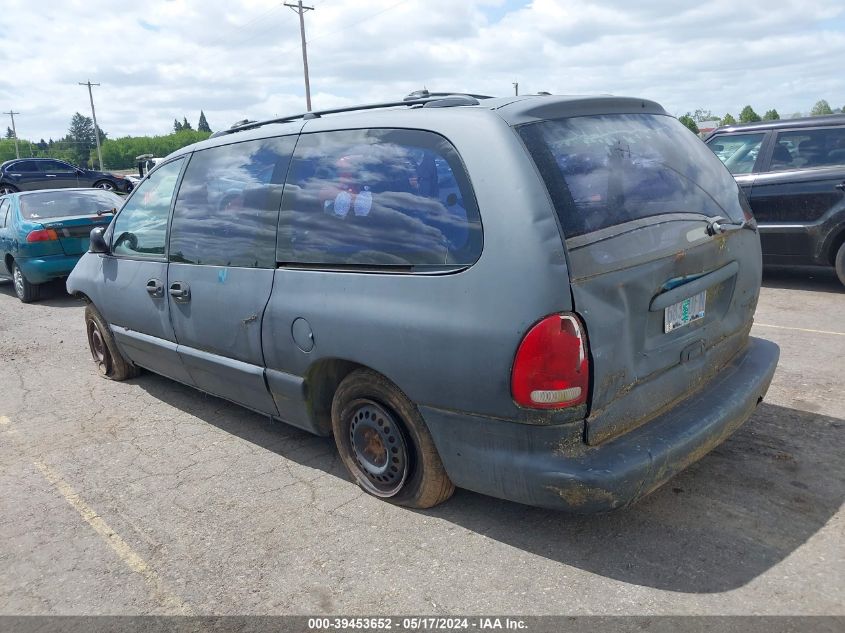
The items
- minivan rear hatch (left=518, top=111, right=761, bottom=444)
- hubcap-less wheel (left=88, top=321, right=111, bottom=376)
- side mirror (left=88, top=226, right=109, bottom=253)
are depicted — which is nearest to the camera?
minivan rear hatch (left=518, top=111, right=761, bottom=444)

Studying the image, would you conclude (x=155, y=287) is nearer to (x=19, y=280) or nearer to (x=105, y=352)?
(x=105, y=352)

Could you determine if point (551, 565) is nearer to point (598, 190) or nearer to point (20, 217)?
point (598, 190)

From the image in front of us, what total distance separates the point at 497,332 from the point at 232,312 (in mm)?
1774

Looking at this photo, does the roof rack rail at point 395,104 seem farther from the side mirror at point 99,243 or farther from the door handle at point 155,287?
the side mirror at point 99,243

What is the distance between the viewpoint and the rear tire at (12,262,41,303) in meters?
9.60

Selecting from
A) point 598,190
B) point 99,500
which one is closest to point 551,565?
point 598,190

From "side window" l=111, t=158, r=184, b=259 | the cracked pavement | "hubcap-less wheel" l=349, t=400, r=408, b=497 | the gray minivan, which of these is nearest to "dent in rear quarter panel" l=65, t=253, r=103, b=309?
"side window" l=111, t=158, r=184, b=259

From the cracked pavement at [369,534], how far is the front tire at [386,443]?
117 millimetres

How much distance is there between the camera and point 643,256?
9.13 feet

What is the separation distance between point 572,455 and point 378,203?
137 cm

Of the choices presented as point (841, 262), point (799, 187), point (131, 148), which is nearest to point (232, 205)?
point (799, 187)

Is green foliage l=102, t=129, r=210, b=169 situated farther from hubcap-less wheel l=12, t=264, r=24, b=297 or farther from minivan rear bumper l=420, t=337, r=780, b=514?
minivan rear bumper l=420, t=337, r=780, b=514

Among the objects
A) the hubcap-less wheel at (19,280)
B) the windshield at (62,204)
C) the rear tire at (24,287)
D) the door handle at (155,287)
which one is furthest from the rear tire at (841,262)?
the hubcap-less wheel at (19,280)

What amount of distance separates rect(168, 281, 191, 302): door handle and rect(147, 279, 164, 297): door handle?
0.50ft
